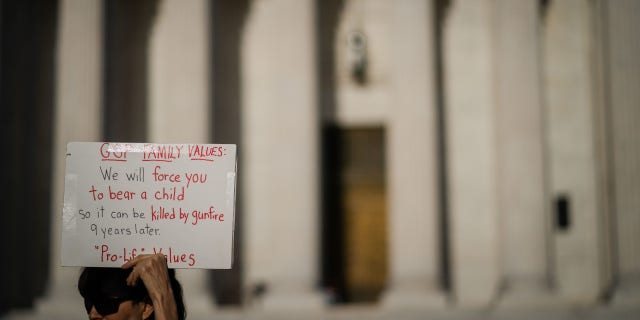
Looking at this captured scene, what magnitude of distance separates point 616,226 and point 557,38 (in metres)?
4.19

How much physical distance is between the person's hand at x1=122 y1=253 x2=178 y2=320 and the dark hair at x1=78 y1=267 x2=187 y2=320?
5 cm

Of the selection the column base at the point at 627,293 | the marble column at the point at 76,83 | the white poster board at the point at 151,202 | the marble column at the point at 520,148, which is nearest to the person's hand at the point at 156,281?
the white poster board at the point at 151,202

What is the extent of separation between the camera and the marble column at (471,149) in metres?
15.1

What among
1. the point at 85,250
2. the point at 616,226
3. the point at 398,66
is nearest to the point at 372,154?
the point at 398,66

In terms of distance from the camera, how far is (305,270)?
1395 cm

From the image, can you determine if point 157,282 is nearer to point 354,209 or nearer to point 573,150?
point 354,209

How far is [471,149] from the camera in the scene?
15.4 m

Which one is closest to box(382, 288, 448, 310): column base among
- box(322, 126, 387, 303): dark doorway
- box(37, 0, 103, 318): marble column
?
box(322, 126, 387, 303): dark doorway

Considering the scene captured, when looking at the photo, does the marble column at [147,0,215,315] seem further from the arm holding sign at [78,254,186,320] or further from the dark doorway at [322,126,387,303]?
the arm holding sign at [78,254,186,320]

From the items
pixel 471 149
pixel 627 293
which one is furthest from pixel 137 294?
pixel 627 293

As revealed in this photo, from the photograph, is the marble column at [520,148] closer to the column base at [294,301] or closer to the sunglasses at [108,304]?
the column base at [294,301]

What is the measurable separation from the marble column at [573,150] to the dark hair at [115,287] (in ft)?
42.0

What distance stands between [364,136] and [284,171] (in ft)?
7.39

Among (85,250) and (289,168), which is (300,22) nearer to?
(289,168)
